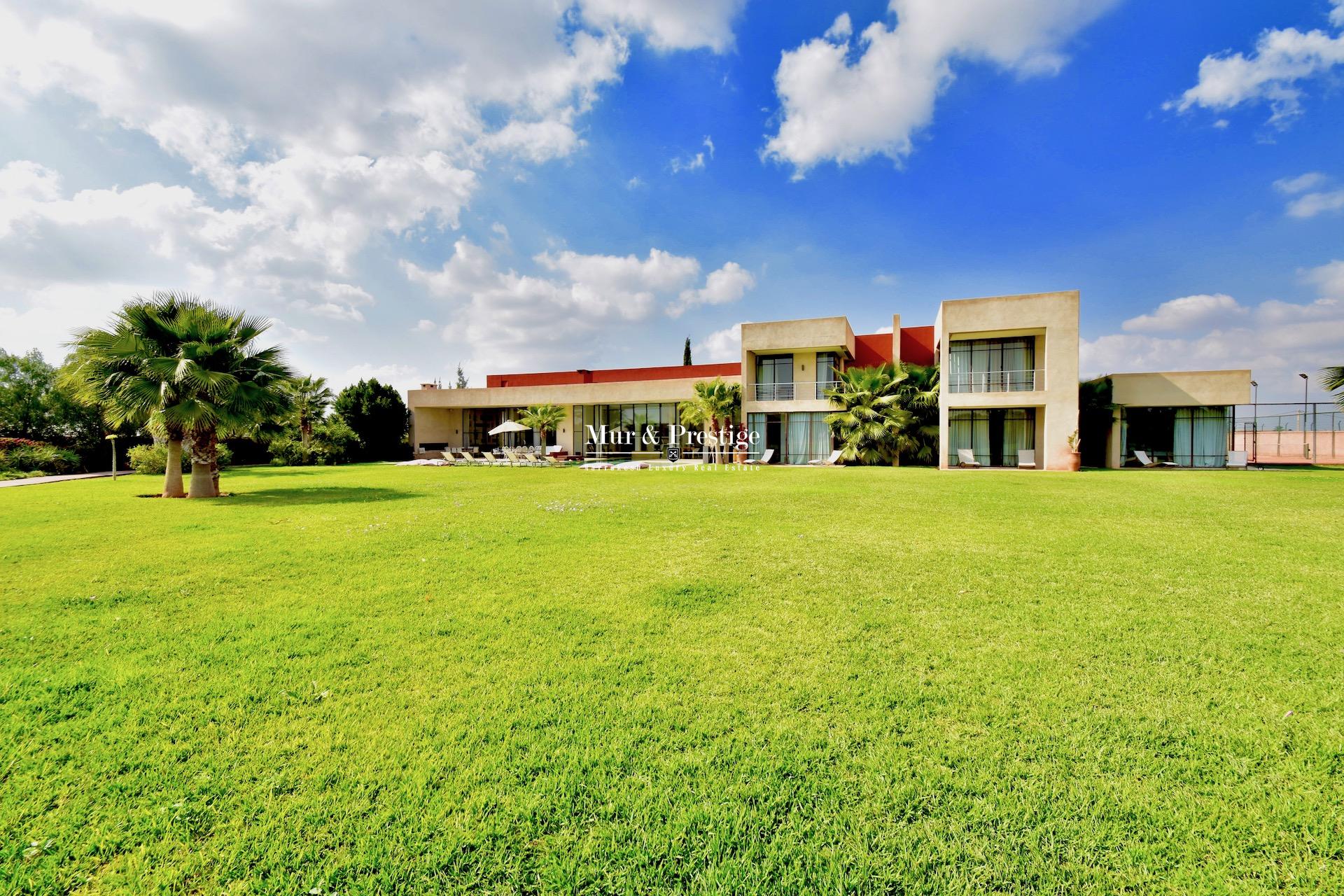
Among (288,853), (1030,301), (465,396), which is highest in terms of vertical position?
(1030,301)

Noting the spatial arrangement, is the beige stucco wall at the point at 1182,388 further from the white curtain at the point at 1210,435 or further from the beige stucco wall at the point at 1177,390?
the white curtain at the point at 1210,435

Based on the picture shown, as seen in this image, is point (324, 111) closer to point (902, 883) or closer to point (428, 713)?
point (428, 713)

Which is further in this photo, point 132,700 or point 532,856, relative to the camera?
point 132,700

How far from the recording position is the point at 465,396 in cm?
3412

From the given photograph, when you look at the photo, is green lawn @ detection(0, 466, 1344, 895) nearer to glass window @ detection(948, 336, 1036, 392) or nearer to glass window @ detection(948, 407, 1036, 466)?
glass window @ detection(948, 336, 1036, 392)

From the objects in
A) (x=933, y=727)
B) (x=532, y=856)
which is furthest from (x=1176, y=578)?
(x=532, y=856)

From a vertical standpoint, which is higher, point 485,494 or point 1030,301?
point 1030,301

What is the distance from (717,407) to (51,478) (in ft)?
87.0

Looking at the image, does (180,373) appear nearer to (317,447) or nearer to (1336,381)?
(317,447)

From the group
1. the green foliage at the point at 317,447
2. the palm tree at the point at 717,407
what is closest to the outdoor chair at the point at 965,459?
the palm tree at the point at 717,407

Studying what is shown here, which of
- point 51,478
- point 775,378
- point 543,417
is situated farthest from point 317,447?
point 775,378

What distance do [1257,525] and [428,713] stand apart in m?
12.3

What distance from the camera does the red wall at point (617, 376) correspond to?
99.8 feet

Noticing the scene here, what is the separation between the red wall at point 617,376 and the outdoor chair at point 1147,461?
18.3 meters
